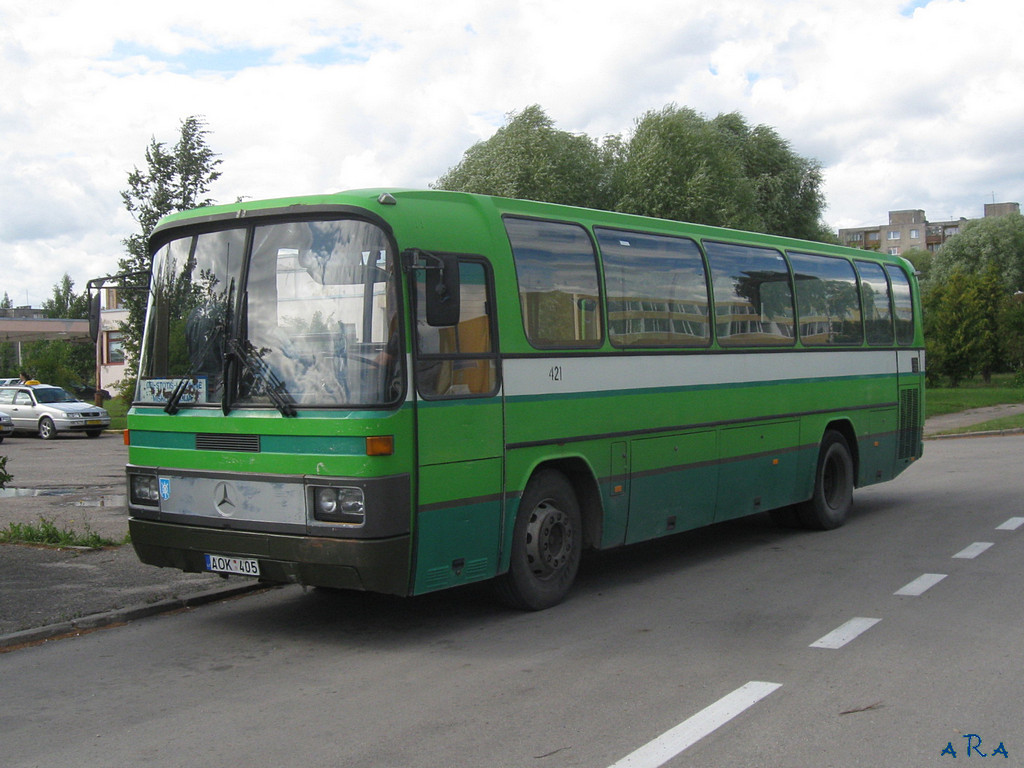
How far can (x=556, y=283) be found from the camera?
8758mm

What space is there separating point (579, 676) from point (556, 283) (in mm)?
3332

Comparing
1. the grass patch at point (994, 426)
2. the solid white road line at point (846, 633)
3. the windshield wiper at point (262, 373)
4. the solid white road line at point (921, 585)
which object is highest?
the windshield wiper at point (262, 373)

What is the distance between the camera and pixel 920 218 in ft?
554

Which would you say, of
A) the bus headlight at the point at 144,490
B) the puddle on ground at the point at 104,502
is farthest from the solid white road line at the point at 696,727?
the puddle on ground at the point at 104,502

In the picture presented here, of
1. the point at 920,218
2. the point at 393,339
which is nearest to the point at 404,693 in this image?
the point at 393,339

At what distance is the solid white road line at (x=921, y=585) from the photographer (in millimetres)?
8797

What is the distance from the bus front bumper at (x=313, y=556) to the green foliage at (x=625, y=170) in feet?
114

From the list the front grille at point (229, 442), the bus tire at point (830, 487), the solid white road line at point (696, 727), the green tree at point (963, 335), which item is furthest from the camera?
the green tree at point (963, 335)

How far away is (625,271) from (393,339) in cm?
299

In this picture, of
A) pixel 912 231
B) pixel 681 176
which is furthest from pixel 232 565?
pixel 912 231

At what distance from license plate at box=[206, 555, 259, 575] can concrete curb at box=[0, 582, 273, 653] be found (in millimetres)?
1148

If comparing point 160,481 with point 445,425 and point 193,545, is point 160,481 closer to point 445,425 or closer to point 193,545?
point 193,545

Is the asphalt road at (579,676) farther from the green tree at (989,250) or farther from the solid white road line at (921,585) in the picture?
the green tree at (989,250)

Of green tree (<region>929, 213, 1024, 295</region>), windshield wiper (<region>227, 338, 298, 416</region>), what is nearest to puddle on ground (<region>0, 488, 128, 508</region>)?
windshield wiper (<region>227, 338, 298, 416</region>)
